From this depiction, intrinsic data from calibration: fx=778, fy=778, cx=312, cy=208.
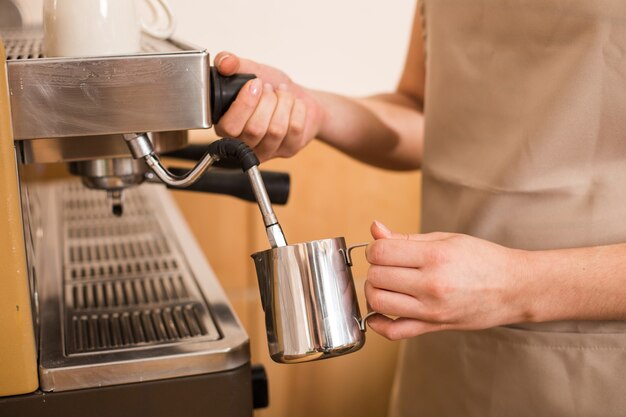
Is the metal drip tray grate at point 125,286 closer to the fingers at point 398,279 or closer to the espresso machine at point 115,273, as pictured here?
the espresso machine at point 115,273

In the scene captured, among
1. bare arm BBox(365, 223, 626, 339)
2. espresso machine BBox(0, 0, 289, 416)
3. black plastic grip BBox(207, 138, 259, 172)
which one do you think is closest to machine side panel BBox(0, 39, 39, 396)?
espresso machine BBox(0, 0, 289, 416)

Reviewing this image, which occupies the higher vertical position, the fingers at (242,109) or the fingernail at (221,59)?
the fingernail at (221,59)

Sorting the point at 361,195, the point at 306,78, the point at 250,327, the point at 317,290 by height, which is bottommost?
the point at 250,327

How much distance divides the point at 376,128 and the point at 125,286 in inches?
13.6

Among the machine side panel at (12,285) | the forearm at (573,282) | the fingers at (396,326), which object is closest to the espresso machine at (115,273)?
the machine side panel at (12,285)

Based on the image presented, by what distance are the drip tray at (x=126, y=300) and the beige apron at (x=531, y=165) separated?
0.88ft

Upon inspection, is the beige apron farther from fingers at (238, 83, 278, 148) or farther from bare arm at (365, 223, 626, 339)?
fingers at (238, 83, 278, 148)

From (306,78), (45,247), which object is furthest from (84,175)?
(306,78)

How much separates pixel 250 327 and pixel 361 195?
1.08 feet

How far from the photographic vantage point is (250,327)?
4.87 ft

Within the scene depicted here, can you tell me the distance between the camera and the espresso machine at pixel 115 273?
0.50 metres

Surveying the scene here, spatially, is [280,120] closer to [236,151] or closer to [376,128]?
[236,151]

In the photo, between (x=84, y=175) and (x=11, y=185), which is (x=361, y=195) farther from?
(x=11, y=185)

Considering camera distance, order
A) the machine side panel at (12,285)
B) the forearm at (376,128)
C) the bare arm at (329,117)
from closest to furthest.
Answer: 1. the machine side panel at (12,285)
2. the bare arm at (329,117)
3. the forearm at (376,128)
